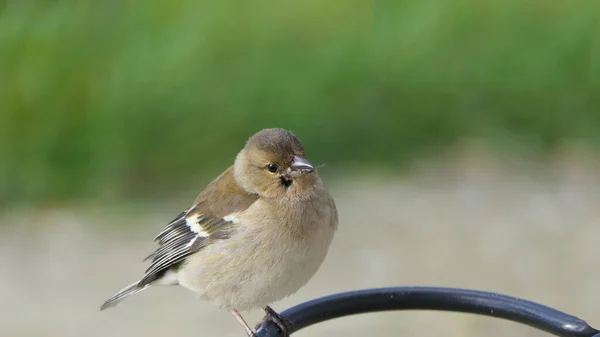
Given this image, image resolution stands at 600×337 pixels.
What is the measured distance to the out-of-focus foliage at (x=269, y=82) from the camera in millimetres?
5684

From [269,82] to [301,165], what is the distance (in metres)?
3.12

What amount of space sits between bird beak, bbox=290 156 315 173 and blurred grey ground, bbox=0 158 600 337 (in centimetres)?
212

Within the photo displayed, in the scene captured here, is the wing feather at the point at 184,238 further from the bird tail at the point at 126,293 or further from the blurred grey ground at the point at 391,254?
the blurred grey ground at the point at 391,254

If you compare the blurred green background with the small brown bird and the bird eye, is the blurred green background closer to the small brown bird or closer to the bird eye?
the small brown bird

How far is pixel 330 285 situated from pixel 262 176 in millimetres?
2285

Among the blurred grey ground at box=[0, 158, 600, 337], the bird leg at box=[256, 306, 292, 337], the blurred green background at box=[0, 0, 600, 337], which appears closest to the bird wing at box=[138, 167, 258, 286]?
the bird leg at box=[256, 306, 292, 337]

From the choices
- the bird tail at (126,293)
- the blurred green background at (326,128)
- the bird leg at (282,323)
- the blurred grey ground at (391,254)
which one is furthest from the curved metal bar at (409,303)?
the blurred green background at (326,128)

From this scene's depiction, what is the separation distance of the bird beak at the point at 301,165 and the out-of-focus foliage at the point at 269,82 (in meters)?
2.80

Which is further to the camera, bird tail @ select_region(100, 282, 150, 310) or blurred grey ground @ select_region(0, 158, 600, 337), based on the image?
blurred grey ground @ select_region(0, 158, 600, 337)

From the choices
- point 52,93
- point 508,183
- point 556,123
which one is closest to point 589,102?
point 556,123

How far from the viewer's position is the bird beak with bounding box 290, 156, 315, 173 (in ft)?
8.80

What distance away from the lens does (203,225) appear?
9.40ft

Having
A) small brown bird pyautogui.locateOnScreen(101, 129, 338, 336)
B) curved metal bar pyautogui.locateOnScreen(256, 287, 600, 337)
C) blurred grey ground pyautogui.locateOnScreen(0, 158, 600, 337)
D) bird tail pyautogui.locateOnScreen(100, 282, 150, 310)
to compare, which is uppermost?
blurred grey ground pyautogui.locateOnScreen(0, 158, 600, 337)

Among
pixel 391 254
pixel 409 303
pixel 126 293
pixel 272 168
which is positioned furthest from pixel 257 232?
pixel 391 254
